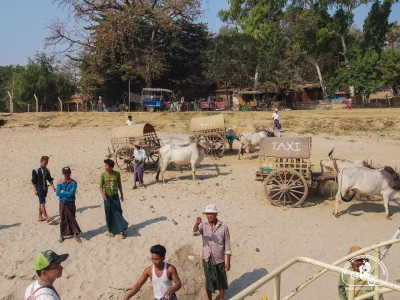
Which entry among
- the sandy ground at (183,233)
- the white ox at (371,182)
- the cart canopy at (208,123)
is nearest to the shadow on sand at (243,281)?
the sandy ground at (183,233)

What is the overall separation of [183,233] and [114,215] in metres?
1.64

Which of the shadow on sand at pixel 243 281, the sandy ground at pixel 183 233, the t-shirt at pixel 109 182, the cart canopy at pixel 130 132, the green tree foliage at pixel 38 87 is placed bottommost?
the shadow on sand at pixel 243 281

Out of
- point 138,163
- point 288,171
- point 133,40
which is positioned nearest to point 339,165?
point 288,171

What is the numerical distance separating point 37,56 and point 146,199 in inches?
1499

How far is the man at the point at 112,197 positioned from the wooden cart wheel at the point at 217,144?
9059mm

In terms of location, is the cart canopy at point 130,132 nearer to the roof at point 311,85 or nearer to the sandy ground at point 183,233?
the sandy ground at point 183,233

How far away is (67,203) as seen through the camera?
27.5 ft

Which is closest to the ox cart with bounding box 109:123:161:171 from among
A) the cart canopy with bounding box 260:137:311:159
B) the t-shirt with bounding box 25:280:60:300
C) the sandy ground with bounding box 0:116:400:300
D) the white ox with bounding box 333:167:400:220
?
the sandy ground with bounding box 0:116:400:300

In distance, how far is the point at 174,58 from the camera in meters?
37.3

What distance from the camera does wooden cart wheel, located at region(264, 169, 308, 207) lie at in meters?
10.6

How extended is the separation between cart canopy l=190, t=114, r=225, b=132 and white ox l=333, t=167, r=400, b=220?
7.87 metres

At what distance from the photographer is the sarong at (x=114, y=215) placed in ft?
27.7

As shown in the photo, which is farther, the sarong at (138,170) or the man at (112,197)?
the sarong at (138,170)

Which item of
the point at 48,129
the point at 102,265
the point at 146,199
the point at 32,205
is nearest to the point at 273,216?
the point at 146,199
